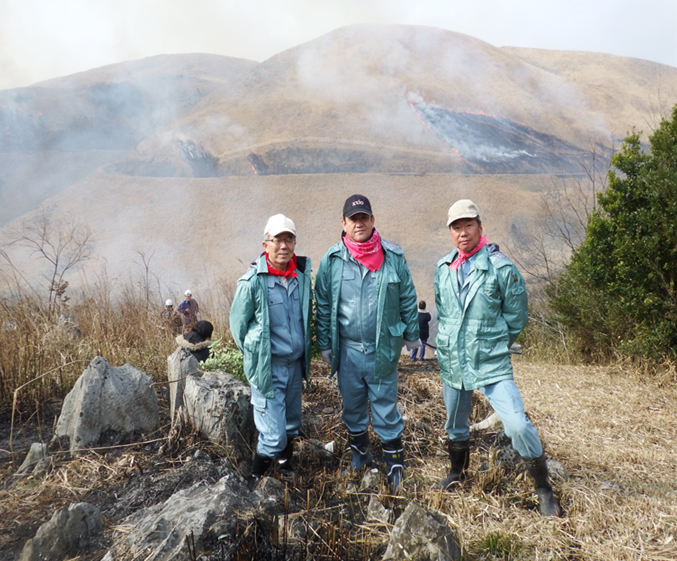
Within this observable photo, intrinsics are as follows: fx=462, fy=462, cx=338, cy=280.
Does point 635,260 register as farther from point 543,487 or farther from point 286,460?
point 286,460

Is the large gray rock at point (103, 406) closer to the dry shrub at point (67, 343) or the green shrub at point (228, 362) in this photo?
the dry shrub at point (67, 343)

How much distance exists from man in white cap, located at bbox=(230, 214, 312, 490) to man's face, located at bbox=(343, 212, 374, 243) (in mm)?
362

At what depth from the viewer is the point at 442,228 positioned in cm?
2183

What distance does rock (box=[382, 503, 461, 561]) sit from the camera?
1965 millimetres

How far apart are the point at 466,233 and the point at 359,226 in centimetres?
64

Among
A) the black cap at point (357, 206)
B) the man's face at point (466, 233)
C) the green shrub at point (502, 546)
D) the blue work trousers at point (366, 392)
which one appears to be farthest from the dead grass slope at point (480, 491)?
the black cap at point (357, 206)

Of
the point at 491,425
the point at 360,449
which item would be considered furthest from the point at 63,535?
the point at 491,425

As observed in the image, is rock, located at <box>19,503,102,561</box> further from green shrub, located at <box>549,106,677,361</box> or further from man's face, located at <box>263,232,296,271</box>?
green shrub, located at <box>549,106,677,361</box>

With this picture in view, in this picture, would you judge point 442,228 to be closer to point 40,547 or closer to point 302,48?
point 40,547

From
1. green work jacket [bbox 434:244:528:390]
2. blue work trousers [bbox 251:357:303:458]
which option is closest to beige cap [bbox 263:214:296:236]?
blue work trousers [bbox 251:357:303:458]

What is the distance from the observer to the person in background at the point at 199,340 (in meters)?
4.38

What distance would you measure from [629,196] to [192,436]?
574cm

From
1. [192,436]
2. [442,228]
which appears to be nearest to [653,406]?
[192,436]

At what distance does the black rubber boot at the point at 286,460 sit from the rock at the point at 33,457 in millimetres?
1429
